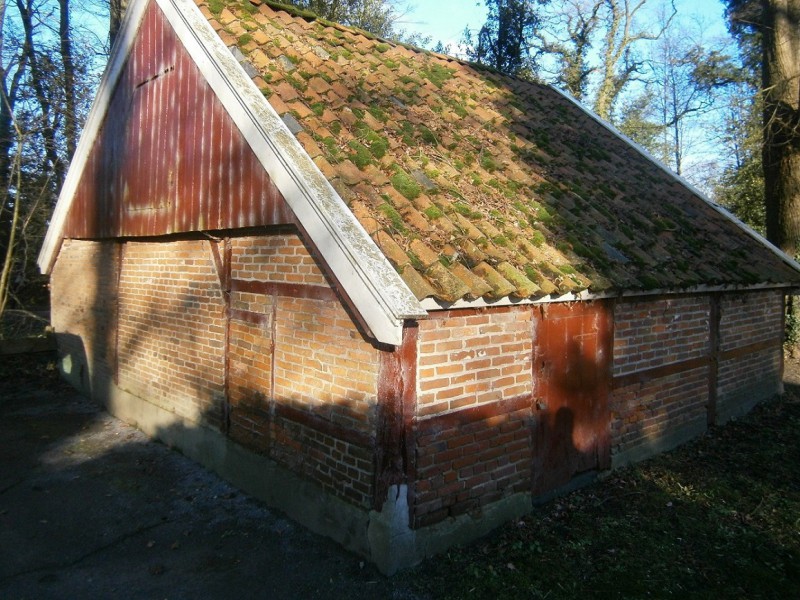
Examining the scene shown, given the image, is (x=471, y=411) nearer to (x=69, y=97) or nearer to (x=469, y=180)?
(x=469, y=180)

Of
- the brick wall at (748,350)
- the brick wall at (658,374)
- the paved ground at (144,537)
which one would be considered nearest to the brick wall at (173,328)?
the paved ground at (144,537)

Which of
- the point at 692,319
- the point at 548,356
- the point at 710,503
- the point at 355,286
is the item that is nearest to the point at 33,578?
the point at 355,286

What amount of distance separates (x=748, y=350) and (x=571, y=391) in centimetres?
493

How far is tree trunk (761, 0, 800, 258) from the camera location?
11938 mm

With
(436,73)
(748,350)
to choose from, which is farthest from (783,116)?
(436,73)

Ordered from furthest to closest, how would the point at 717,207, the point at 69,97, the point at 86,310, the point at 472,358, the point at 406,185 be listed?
the point at 69,97 < the point at 86,310 < the point at 717,207 < the point at 406,185 < the point at 472,358

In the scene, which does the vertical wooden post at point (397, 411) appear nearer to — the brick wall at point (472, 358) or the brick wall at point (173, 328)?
the brick wall at point (472, 358)

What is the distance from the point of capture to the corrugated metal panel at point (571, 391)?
548 centimetres

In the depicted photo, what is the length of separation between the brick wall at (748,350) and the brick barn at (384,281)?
0.06 m

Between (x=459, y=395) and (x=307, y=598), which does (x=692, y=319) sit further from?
(x=307, y=598)

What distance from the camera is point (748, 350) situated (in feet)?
29.3

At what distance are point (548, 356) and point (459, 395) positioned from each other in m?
1.28

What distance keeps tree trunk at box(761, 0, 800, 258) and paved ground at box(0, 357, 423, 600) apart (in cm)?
1236

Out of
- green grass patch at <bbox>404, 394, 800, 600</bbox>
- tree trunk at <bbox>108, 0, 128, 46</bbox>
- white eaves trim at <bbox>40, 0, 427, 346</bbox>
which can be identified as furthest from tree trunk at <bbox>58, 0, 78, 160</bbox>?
green grass patch at <bbox>404, 394, 800, 600</bbox>
